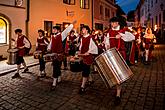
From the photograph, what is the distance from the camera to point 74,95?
6.61 metres

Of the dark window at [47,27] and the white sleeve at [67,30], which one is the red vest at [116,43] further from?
the dark window at [47,27]

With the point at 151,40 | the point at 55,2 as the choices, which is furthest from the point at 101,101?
the point at 55,2

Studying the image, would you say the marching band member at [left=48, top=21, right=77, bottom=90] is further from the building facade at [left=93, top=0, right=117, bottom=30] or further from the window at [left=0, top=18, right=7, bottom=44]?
the building facade at [left=93, top=0, right=117, bottom=30]

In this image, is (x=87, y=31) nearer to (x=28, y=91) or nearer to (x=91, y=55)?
(x=91, y=55)

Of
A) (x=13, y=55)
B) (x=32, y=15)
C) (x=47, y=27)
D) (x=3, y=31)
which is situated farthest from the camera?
(x=47, y=27)

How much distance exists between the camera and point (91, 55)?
22.2 feet

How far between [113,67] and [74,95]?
1.56 meters

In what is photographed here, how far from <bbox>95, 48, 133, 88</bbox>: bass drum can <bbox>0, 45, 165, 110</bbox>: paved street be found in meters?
0.62

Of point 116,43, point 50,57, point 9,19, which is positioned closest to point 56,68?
point 50,57

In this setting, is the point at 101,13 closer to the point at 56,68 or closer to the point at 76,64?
the point at 56,68

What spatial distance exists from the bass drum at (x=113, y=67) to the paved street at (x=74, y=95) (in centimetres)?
62

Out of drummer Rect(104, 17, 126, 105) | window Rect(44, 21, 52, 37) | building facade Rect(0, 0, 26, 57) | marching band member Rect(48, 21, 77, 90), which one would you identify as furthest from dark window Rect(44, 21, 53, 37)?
drummer Rect(104, 17, 126, 105)

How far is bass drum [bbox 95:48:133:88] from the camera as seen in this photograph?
568 cm

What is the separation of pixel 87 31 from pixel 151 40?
6931 mm
